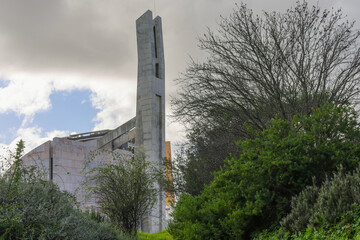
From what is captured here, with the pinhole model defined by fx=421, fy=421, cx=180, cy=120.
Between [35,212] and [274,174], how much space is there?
14.0ft

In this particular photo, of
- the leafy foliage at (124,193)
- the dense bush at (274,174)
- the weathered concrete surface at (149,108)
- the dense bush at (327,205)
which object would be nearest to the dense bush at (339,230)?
the dense bush at (327,205)

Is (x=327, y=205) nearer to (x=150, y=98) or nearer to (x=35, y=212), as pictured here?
(x=35, y=212)

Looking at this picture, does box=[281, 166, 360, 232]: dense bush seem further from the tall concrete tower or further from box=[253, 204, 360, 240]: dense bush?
the tall concrete tower

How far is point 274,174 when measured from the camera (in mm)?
7887

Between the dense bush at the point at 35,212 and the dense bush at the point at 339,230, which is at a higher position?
the dense bush at the point at 35,212

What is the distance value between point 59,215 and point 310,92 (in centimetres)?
806

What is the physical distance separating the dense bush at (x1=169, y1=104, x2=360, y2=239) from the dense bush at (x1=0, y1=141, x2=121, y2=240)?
90.5 inches

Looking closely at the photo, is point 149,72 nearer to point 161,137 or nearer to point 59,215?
point 161,137

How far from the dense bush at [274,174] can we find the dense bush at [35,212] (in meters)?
2.30

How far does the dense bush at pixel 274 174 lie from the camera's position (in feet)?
24.7

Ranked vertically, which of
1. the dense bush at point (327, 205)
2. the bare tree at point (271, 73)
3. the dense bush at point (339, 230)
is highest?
the bare tree at point (271, 73)

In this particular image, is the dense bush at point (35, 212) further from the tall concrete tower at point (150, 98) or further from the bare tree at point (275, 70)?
the tall concrete tower at point (150, 98)

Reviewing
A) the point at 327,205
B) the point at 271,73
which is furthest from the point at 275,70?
the point at 327,205

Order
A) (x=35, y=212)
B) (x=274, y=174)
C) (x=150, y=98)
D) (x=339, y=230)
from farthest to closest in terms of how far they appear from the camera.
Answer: (x=150, y=98)
(x=274, y=174)
(x=35, y=212)
(x=339, y=230)
